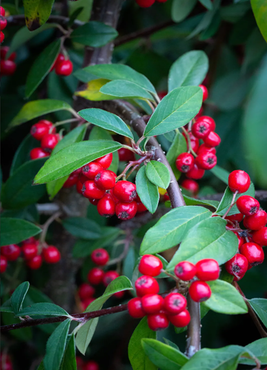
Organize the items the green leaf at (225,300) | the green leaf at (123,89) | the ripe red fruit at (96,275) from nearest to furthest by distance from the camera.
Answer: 1. the green leaf at (225,300)
2. the green leaf at (123,89)
3. the ripe red fruit at (96,275)

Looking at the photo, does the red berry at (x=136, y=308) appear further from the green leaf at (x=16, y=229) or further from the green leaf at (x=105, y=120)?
the green leaf at (x=16, y=229)

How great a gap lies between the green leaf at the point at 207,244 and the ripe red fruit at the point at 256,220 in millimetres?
60

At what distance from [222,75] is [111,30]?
100 centimetres

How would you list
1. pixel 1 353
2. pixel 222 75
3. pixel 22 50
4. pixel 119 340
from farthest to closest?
pixel 222 75
pixel 119 340
pixel 22 50
pixel 1 353

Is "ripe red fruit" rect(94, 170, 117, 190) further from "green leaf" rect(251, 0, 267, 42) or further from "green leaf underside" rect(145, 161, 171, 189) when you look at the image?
"green leaf" rect(251, 0, 267, 42)

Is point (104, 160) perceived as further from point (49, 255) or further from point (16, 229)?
point (49, 255)

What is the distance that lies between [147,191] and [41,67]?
517 mm

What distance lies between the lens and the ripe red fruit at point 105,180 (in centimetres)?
57

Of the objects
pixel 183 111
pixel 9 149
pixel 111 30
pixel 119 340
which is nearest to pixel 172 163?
pixel 183 111

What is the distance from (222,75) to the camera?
1689 millimetres

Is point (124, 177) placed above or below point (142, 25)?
above

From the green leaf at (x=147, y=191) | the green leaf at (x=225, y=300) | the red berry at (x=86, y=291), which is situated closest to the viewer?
the green leaf at (x=225, y=300)

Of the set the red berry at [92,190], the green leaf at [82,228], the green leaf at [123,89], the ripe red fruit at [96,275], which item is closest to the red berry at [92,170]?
the red berry at [92,190]

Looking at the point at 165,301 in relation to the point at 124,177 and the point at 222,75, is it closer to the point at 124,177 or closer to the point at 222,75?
the point at 124,177
